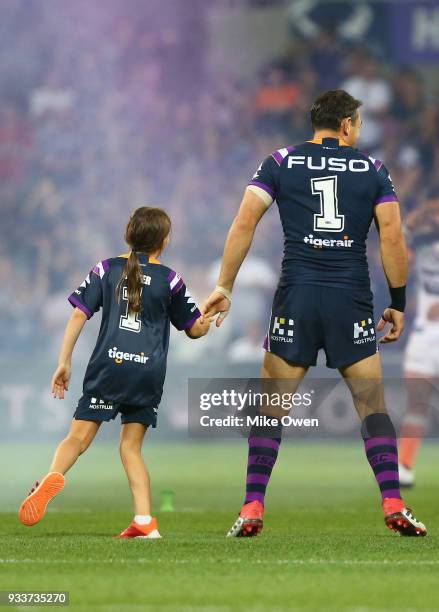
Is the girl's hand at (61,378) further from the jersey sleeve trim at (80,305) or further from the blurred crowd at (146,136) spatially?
the blurred crowd at (146,136)

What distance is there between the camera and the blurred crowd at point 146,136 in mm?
18875

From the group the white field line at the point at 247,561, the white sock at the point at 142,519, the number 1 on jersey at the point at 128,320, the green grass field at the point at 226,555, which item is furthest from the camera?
the number 1 on jersey at the point at 128,320

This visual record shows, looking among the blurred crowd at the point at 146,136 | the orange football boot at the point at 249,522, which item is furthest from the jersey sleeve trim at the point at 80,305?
the blurred crowd at the point at 146,136

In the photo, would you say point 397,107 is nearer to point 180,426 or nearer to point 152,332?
→ point 180,426

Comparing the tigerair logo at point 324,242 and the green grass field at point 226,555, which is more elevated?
the tigerair logo at point 324,242

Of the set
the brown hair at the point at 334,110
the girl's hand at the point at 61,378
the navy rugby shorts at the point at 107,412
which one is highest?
the brown hair at the point at 334,110

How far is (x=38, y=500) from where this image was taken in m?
5.77

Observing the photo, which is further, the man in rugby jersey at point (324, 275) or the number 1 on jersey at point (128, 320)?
the number 1 on jersey at point (128, 320)

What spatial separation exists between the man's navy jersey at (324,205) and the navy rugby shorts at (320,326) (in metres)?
0.06

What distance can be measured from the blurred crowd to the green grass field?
873 centimetres

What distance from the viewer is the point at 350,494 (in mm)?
9766

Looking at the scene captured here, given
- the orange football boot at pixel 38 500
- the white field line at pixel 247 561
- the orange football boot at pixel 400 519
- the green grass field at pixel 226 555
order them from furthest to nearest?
the orange football boot at pixel 400 519 < the orange football boot at pixel 38 500 < the white field line at pixel 247 561 < the green grass field at pixel 226 555

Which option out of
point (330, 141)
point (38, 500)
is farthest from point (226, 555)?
point (330, 141)

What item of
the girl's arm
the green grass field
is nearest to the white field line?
the green grass field
